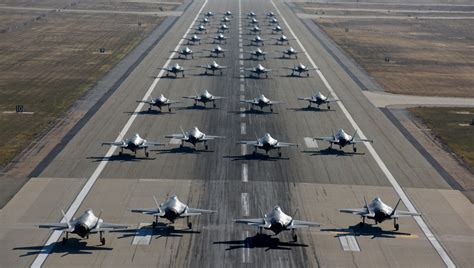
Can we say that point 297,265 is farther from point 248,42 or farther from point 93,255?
point 248,42

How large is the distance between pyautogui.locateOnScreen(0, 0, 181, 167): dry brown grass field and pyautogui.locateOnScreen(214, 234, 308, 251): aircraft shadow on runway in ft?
104

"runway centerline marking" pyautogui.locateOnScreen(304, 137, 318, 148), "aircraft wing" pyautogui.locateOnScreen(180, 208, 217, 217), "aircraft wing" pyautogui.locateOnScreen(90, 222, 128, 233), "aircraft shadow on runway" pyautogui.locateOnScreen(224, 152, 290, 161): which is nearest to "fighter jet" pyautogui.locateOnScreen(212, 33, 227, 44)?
"runway centerline marking" pyautogui.locateOnScreen(304, 137, 318, 148)

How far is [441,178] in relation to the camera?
7438 cm

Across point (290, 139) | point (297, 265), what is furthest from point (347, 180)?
point (297, 265)

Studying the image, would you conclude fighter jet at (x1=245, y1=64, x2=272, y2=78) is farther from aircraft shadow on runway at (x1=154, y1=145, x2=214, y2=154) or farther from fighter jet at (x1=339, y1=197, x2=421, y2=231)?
fighter jet at (x1=339, y1=197, x2=421, y2=231)

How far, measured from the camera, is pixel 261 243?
54906mm

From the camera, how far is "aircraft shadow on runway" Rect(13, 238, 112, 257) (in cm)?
5228

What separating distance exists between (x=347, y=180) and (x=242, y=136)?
774 inches

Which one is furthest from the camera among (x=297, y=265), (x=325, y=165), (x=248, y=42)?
(x=248, y=42)

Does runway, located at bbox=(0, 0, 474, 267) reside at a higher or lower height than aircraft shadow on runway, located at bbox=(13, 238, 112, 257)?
higher

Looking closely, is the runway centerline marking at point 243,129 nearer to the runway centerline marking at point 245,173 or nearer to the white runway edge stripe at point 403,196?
the runway centerline marking at point 245,173

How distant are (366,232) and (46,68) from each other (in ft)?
305

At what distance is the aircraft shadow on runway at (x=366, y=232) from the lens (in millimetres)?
57719

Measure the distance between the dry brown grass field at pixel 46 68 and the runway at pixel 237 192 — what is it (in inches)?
286
